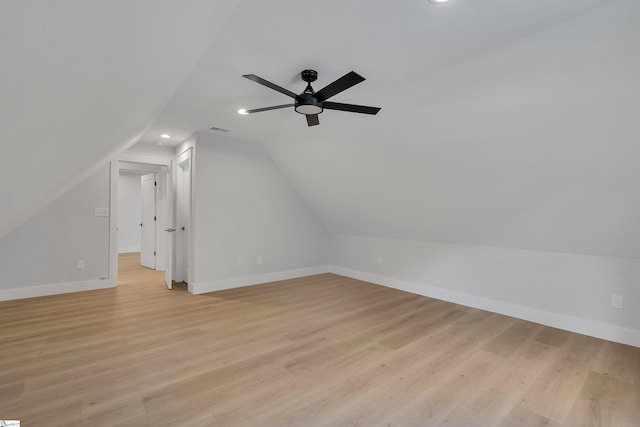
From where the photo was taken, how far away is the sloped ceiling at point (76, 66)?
75 cm

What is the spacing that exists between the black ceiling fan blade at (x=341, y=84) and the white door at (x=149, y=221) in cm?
538

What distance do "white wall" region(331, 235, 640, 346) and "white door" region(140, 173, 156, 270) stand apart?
4.78m

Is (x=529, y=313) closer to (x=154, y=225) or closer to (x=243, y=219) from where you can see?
(x=243, y=219)

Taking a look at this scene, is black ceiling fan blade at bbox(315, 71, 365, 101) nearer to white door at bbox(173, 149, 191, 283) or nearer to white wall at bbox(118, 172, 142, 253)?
white door at bbox(173, 149, 191, 283)

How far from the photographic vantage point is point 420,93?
270 centimetres

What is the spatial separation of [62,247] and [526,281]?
6402 millimetres

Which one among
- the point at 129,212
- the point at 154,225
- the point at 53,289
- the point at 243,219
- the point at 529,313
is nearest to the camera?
the point at 529,313

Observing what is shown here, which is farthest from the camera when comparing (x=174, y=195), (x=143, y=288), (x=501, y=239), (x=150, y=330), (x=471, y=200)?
(x=174, y=195)

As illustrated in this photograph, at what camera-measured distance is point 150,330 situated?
3.17 meters

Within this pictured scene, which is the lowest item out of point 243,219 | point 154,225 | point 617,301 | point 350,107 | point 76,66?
point 617,301

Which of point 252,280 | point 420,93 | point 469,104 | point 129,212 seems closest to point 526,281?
point 469,104

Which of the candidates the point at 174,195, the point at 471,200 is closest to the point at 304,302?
the point at 471,200

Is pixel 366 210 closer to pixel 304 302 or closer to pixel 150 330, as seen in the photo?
pixel 304 302

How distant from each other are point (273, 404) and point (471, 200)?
2980mm
